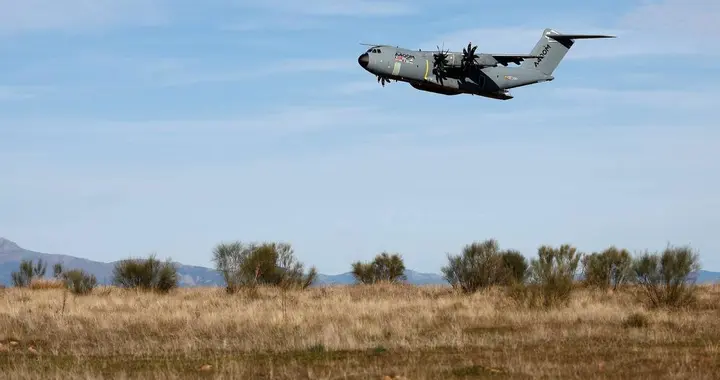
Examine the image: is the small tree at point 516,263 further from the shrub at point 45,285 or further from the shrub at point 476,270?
the shrub at point 45,285

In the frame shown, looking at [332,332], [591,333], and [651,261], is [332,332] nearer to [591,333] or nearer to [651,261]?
[591,333]

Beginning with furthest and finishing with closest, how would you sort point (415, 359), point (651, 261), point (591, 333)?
point (651, 261)
point (591, 333)
point (415, 359)

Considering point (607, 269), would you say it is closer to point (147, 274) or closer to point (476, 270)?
point (476, 270)

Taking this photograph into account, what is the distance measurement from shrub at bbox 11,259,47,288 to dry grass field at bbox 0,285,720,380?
26385 mm

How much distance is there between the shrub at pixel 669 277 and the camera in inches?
1256

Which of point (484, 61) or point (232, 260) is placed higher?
point (484, 61)

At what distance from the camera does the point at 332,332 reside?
2388 cm

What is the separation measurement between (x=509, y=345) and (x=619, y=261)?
91.4 feet

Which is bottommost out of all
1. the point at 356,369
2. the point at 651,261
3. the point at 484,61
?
the point at 356,369

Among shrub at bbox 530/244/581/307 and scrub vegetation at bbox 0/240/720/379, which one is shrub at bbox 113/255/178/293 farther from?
shrub at bbox 530/244/581/307

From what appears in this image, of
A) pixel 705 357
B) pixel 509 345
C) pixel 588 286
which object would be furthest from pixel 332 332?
pixel 588 286


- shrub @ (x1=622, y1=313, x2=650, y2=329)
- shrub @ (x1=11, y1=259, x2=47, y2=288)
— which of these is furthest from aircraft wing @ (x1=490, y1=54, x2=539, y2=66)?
Answer: shrub @ (x1=11, y1=259, x2=47, y2=288)

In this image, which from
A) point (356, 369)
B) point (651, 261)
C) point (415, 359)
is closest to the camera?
point (356, 369)

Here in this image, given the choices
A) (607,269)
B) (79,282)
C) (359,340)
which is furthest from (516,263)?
(359,340)
